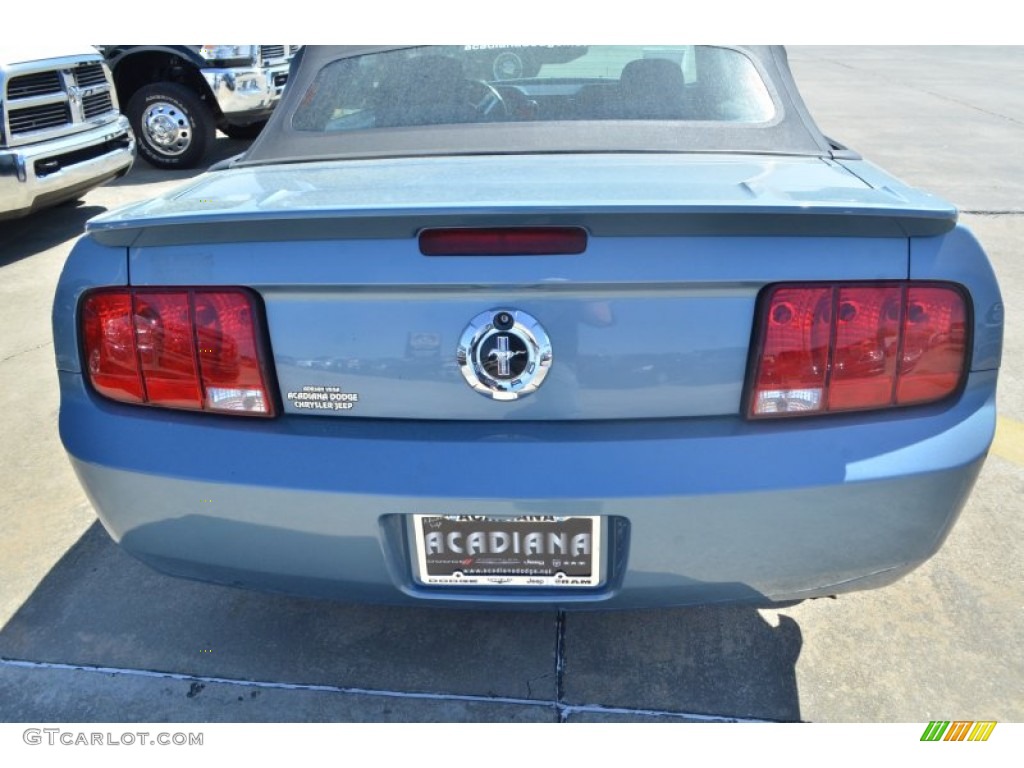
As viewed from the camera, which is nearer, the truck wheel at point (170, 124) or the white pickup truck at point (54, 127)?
the white pickup truck at point (54, 127)

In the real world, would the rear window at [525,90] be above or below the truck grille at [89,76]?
above

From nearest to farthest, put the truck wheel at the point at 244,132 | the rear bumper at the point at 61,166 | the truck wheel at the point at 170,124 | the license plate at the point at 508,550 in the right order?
the license plate at the point at 508,550
the rear bumper at the point at 61,166
the truck wheel at the point at 170,124
the truck wheel at the point at 244,132

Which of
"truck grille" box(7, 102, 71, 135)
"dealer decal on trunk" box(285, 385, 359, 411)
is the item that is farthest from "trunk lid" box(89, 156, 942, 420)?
"truck grille" box(7, 102, 71, 135)

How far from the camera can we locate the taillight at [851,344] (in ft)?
5.54

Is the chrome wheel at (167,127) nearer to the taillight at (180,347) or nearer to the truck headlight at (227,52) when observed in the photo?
the truck headlight at (227,52)

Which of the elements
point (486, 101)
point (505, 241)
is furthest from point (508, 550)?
point (486, 101)

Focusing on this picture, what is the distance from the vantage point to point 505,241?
65.2 inches

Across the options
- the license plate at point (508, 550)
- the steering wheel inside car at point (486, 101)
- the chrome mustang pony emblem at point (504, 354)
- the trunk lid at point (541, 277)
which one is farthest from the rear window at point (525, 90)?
the license plate at point (508, 550)

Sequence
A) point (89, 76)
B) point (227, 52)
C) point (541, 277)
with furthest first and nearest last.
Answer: point (227, 52) → point (89, 76) → point (541, 277)

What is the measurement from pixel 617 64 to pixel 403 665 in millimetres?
1984

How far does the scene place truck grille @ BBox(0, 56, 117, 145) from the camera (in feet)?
18.5

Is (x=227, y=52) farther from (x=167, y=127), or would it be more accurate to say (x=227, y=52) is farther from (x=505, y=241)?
(x=505, y=241)
